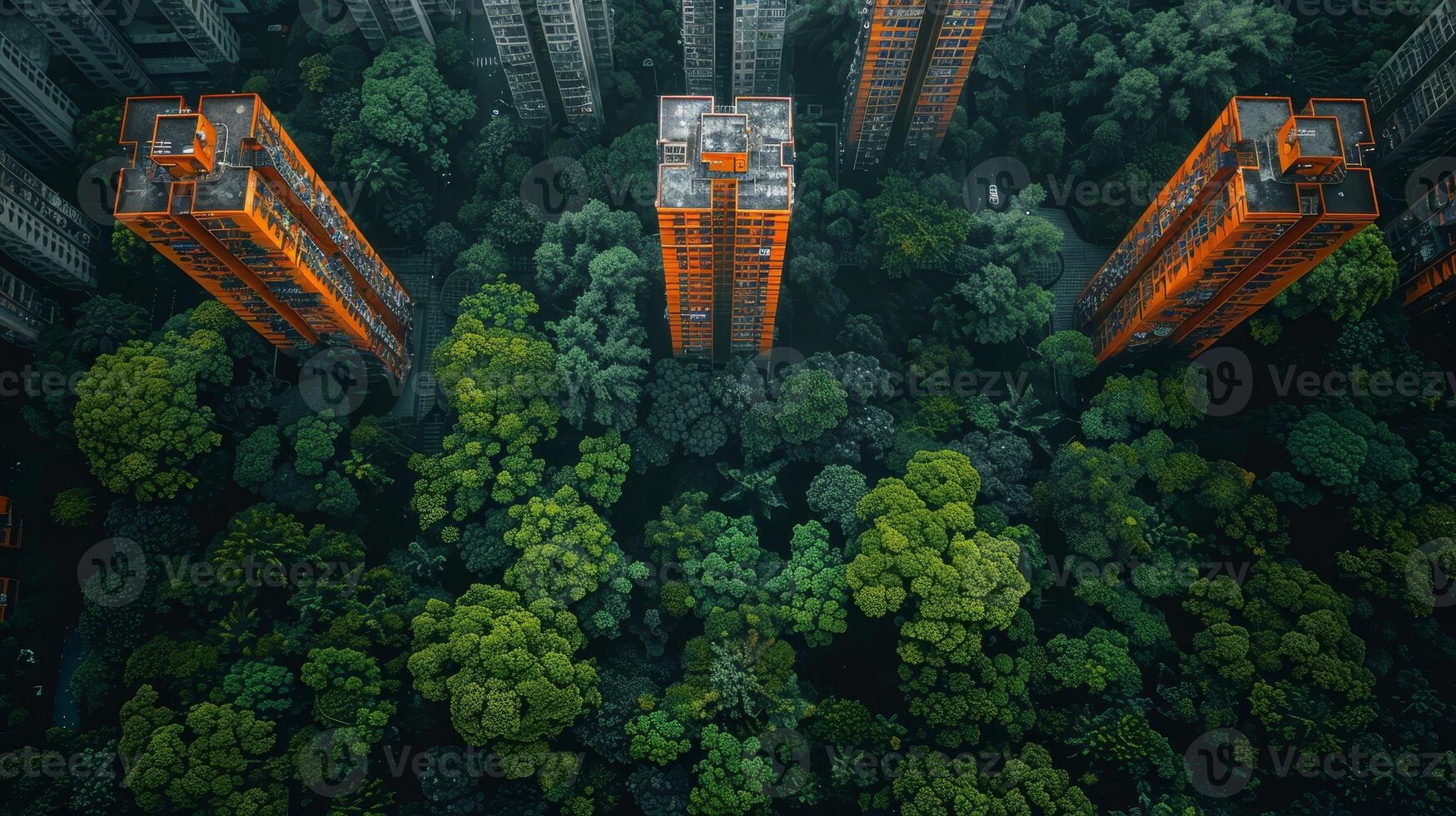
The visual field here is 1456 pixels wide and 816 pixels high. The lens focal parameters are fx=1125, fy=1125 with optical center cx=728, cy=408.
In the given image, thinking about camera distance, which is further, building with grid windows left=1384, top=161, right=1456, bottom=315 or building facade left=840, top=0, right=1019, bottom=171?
building with grid windows left=1384, top=161, right=1456, bottom=315

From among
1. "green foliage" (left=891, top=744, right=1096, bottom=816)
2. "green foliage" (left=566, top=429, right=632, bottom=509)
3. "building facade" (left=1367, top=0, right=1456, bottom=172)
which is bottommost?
"green foliage" (left=891, top=744, right=1096, bottom=816)

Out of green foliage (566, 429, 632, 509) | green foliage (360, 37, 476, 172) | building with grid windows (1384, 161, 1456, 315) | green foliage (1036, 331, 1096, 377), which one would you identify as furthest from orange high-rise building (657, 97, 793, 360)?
building with grid windows (1384, 161, 1456, 315)

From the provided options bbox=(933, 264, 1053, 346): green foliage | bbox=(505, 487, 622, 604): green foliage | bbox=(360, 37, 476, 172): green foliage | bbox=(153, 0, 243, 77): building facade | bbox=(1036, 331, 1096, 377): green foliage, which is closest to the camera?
bbox=(505, 487, 622, 604): green foliage

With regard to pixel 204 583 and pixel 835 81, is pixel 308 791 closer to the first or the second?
pixel 204 583

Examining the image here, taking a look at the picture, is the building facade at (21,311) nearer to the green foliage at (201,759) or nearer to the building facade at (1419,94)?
the green foliage at (201,759)

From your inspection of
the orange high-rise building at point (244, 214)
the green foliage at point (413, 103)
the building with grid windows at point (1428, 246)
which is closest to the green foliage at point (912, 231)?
the building with grid windows at point (1428, 246)

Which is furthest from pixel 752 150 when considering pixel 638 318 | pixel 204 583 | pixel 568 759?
pixel 204 583

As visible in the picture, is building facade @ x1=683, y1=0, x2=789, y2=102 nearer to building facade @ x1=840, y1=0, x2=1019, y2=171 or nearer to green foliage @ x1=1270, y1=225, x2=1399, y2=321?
building facade @ x1=840, y1=0, x2=1019, y2=171


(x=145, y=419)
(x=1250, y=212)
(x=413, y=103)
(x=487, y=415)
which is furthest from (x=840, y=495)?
(x=145, y=419)
